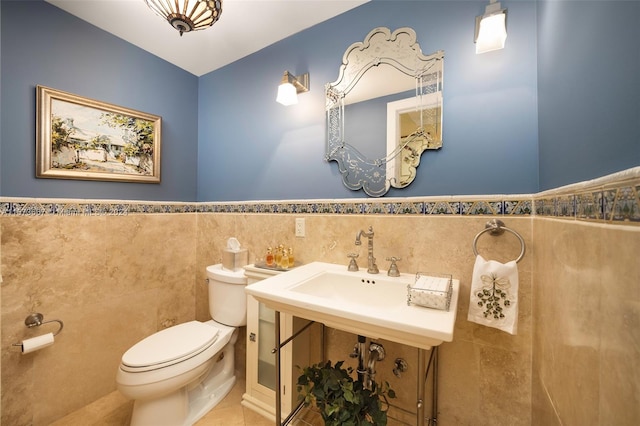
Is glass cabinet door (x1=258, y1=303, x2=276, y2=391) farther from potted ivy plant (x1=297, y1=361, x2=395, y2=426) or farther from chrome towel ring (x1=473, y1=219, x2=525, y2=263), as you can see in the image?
chrome towel ring (x1=473, y1=219, x2=525, y2=263)

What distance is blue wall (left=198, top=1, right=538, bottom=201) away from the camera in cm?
99

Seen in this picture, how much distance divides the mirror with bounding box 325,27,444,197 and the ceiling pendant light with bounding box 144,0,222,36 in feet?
2.19

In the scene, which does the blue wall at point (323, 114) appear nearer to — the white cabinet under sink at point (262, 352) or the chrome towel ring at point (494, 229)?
the chrome towel ring at point (494, 229)

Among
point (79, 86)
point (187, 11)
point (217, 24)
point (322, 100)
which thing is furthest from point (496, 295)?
point (79, 86)

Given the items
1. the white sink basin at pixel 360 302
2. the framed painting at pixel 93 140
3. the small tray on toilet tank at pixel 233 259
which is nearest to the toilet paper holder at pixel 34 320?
the framed painting at pixel 93 140

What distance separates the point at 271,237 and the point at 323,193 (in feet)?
1.60

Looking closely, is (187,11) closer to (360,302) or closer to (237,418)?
(360,302)

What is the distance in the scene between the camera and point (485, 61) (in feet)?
3.42

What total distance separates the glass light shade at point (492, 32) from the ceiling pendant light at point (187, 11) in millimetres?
1125

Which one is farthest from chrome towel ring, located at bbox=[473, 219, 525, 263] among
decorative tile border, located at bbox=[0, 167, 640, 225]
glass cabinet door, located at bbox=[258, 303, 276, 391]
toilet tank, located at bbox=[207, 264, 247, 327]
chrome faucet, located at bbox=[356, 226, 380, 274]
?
toilet tank, located at bbox=[207, 264, 247, 327]

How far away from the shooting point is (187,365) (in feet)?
3.98

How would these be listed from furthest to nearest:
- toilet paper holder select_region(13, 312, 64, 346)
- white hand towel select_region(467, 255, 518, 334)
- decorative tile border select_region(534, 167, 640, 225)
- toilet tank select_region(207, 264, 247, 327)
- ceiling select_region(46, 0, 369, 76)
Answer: toilet tank select_region(207, 264, 247, 327), ceiling select_region(46, 0, 369, 76), toilet paper holder select_region(13, 312, 64, 346), white hand towel select_region(467, 255, 518, 334), decorative tile border select_region(534, 167, 640, 225)

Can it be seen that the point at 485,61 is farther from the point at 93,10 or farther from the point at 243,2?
the point at 93,10

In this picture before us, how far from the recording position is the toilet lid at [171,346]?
1.16 metres
